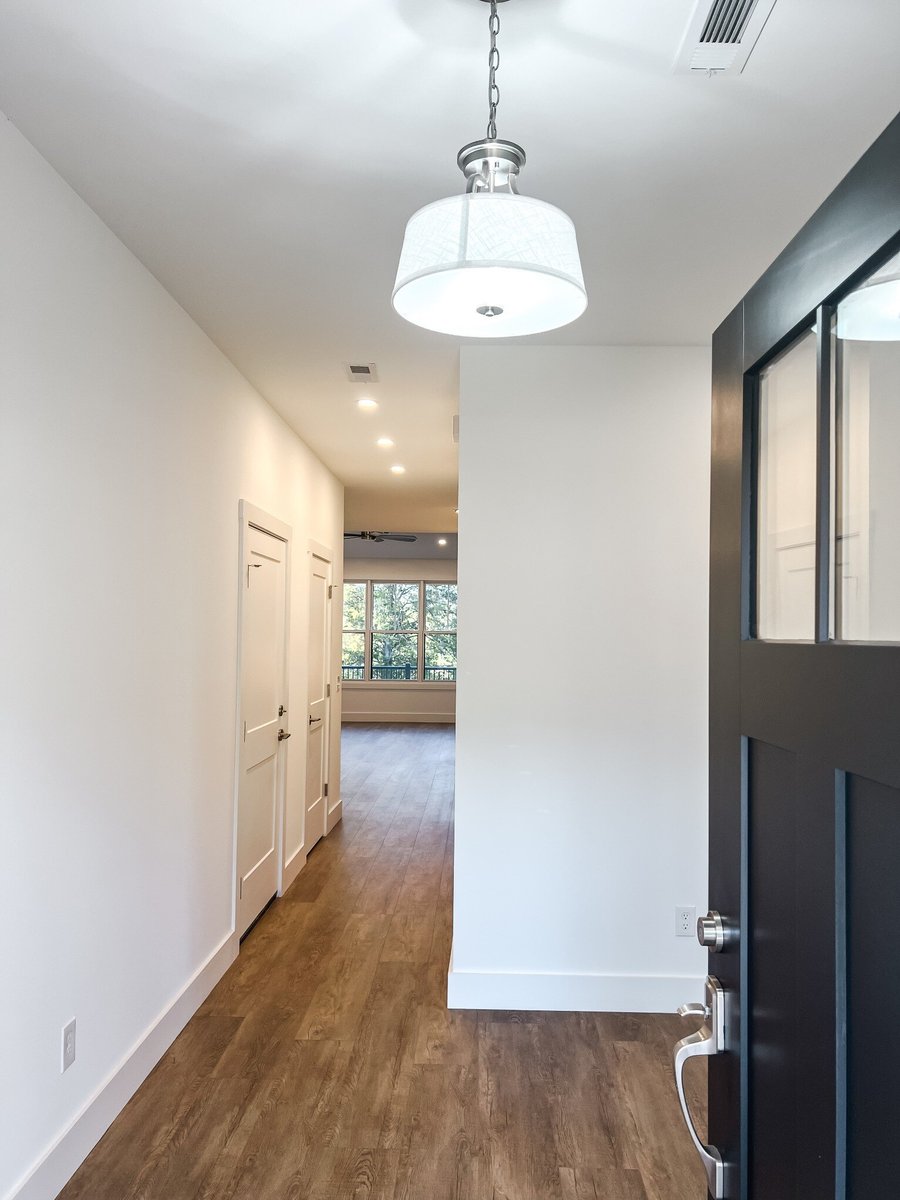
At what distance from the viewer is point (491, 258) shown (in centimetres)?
111

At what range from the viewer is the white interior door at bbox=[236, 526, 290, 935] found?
150 inches

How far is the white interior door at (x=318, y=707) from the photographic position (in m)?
5.40

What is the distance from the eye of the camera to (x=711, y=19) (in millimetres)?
1472

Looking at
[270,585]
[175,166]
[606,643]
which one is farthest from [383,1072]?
[175,166]

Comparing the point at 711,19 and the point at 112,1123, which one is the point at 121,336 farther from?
the point at 112,1123

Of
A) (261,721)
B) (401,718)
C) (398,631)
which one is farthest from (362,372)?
(401,718)

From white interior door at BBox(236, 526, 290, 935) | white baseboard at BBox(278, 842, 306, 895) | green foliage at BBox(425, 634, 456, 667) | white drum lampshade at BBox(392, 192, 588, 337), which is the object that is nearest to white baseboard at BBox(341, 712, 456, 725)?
green foliage at BBox(425, 634, 456, 667)

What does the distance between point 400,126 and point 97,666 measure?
1.59m

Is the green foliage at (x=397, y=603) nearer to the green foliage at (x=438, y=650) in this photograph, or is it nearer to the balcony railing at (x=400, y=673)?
the green foliage at (x=438, y=650)

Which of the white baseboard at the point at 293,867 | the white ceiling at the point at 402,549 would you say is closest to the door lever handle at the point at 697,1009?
the white baseboard at the point at 293,867

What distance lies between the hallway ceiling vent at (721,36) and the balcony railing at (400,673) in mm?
11514

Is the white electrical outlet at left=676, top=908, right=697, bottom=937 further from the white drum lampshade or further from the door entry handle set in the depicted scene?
the white drum lampshade

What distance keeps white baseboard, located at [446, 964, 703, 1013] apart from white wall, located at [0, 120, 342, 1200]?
1.05 m

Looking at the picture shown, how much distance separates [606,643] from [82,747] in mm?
1931
